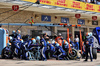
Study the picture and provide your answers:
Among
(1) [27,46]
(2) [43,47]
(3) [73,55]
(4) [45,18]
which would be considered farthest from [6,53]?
(4) [45,18]

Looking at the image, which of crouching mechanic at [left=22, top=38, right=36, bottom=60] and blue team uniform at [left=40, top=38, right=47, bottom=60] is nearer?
blue team uniform at [left=40, top=38, right=47, bottom=60]

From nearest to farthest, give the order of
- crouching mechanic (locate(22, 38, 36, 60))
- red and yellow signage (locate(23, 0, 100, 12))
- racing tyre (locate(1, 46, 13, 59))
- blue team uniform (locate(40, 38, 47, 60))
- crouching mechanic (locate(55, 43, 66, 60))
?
blue team uniform (locate(40, 38, 47, 60))
crouching mechanic (locate(22, 38, 36, 60))
crouching mechanic (locate(55, 43, 66, 60))
racing tyre (locate(1, 46, 13, 59))
red and yellow signage (locate(23, 0, 100, 12))

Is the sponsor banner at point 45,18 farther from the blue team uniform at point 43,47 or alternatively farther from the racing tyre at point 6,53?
the blue team uniform at point 43,47

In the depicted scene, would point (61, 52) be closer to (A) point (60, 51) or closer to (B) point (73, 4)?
(A) point (60, 51)

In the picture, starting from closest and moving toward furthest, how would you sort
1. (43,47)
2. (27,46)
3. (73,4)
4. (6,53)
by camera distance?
(43,47) → (27,46) → (6,53) → (73,4)

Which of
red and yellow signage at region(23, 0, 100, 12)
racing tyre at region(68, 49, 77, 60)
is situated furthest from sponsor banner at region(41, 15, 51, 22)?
racing tyre at region(68, 49, 77, 60)

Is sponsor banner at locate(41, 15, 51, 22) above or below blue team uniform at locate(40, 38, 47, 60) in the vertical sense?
above

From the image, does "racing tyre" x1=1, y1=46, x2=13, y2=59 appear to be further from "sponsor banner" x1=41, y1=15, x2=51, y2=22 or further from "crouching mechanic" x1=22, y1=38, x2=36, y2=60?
"sponsor banner" x1=41, y1=15, x2=51, y2=22

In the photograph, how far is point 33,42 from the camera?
13938 mm

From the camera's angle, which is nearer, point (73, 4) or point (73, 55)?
point (73, 55)

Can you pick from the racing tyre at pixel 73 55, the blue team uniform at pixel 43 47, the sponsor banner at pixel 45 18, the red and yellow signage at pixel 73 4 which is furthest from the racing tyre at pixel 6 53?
the sponsor banner at pixel 45 18

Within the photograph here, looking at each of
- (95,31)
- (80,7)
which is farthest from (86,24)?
(95,31)

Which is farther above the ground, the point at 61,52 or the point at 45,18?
the point at 45,18

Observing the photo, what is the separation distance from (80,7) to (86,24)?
770 centimetres
